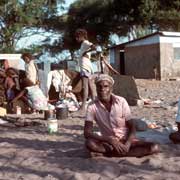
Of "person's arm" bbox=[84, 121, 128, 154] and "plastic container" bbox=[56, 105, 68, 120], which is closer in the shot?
"person's arm" bbox=[84, 121, 128, 154]

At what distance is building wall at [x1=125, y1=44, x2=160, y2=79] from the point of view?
24631 millimetres

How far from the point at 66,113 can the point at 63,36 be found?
30.1 meters

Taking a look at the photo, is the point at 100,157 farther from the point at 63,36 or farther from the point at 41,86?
the point at 63,36

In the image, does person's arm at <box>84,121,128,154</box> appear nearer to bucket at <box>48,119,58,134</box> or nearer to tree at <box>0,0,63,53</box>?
bucket at <box>48,119,58,134</box>

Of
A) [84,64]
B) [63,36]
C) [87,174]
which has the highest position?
[63,36]

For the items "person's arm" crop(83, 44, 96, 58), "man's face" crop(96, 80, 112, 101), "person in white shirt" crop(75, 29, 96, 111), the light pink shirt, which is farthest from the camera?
"person in white shirt" crop(75, 29, 96, 111)

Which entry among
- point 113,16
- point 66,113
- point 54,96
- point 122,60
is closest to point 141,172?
point 66,113

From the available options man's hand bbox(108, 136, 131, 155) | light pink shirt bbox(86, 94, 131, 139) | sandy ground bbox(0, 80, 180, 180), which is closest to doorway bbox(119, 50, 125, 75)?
sandy ground bbox(0, 80, 180, 180)

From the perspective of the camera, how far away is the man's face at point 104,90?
4934 millimetres

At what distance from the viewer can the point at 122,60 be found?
28.9 metres

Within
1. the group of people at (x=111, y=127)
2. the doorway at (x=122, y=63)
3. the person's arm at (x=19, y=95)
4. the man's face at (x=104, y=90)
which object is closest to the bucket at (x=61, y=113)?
the person's arm at (x=19, y=95)

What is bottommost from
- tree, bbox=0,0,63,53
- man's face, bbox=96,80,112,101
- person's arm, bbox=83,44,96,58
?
man's face, bbox=96,80,112,101

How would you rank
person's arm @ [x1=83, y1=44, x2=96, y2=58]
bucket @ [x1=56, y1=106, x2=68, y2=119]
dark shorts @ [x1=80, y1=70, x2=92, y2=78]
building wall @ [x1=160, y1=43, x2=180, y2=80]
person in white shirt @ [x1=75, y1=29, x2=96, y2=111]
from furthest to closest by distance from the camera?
building wall @ [x1=160, y1=43, x2=180, y2=80] < dark shorts @ [x1=80, y1=70, x2=92, y2=78] < person in white shirt @ [x1=75, y1=29, x2=96, y2=111] < person's arm @ [x1=83, y1=44, x2=96, y2=58] < bucket @ [x1=56, y1=106, x2=68, y2=119]

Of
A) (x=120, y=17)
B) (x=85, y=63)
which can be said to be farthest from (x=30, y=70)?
(x=120, y=17)
